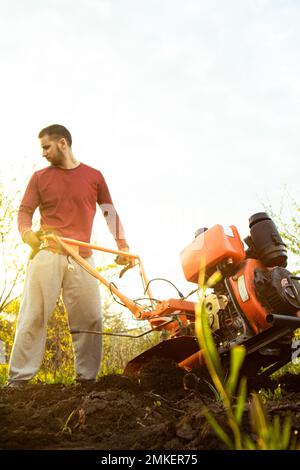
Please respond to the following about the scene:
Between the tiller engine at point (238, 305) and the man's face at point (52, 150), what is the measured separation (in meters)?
1.52

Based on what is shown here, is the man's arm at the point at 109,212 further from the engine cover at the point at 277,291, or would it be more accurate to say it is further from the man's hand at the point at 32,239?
the engine cover at the point at 277,291

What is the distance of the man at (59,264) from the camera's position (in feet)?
12.6

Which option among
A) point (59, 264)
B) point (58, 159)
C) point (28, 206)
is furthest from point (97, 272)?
point (58, 159)

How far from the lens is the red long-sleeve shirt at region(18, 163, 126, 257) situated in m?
4.18

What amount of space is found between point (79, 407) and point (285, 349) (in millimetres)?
1627

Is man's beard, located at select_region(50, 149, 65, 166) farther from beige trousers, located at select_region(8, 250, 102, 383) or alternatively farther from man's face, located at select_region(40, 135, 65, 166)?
beige trousers, located at select_region(8, 250, 102, 383)

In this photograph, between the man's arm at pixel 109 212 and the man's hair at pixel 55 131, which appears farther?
the man's arm at pixel 109 212

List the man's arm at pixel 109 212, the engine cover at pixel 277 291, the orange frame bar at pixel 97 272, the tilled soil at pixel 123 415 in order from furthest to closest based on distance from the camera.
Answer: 1. the man's arm at pixel 109 212
2. the orange frame bar at pixel 97 272
3. the engine cover at pixel 277 291
4. the tilled soil at pixel 123 415

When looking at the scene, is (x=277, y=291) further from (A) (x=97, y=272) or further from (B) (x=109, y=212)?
(B) (x=109, y=212)

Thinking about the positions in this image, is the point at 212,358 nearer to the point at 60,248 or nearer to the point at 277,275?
the point at 277,275

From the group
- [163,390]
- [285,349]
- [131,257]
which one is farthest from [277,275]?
[131,257]

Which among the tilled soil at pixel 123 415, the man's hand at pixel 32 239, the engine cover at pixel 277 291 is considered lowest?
the tilled soil at pixel 123 415

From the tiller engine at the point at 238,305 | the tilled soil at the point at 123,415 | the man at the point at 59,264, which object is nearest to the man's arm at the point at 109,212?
the man at the point at 59,264

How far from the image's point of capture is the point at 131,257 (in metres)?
4.18
